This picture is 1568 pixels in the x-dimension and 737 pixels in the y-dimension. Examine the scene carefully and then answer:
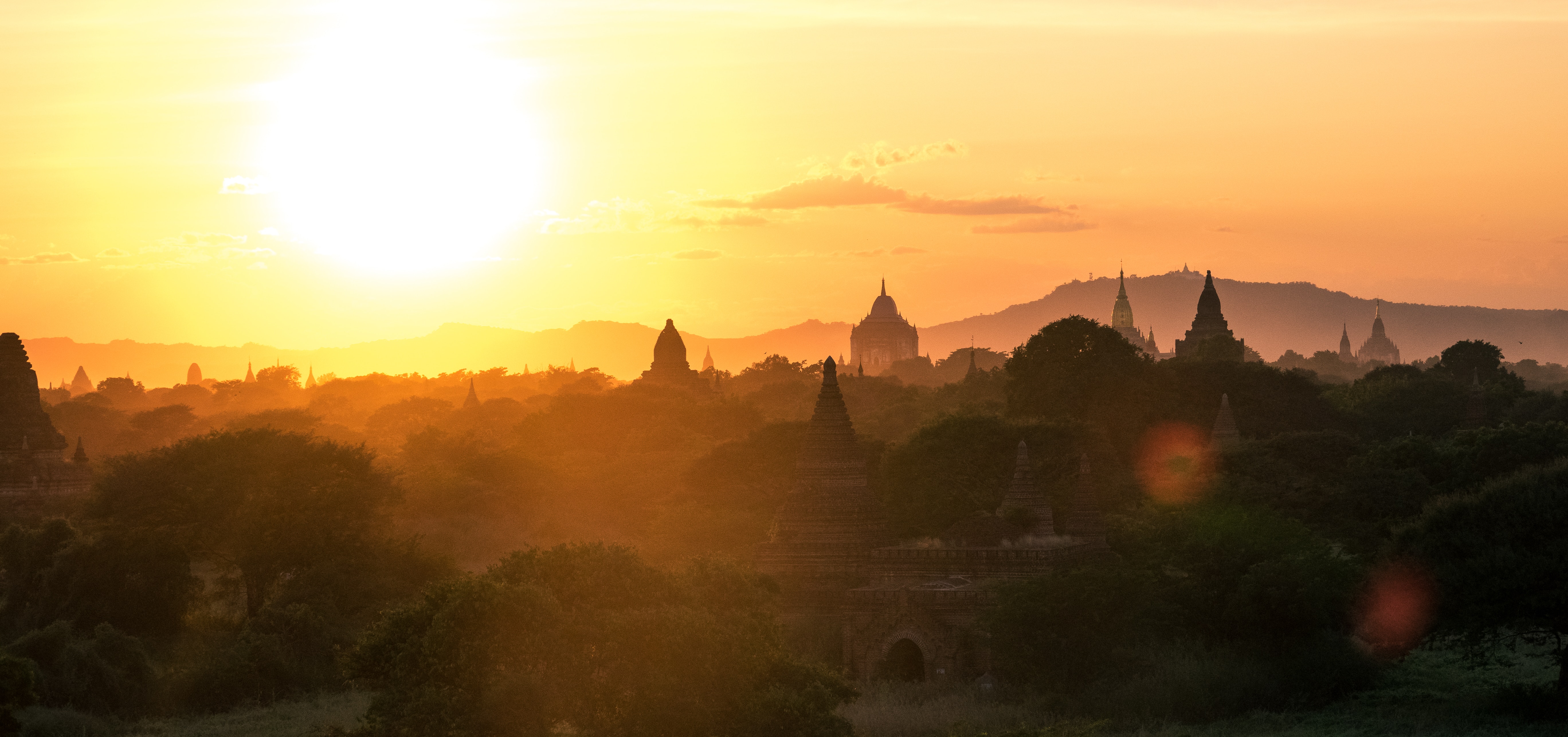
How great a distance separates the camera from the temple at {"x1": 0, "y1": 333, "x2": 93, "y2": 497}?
209 ft

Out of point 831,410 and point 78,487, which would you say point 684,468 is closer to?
point 78,487

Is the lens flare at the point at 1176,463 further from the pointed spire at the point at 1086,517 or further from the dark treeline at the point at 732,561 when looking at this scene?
the pointed spire at the point at 1086,517

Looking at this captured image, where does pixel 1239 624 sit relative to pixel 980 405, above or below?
below

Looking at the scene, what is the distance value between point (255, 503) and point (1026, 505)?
21.7 metres

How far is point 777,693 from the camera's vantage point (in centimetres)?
2973

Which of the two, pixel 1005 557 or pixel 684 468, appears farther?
pixel 684 468

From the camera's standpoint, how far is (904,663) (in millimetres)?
40906

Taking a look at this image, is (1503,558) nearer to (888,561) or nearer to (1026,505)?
(1026,505)

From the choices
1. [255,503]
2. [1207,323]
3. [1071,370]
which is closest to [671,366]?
[1207,323]

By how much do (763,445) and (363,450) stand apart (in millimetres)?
25603

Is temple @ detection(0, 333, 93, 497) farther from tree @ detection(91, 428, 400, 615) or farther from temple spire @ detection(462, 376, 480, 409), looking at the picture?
temple spire @ detection(462, 376, 480, 409)

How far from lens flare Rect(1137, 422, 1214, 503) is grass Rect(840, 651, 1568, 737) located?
1314 cm

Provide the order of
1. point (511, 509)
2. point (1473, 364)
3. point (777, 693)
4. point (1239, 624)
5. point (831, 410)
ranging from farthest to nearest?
point (1473, 364)
point (511, 509)
point (831, 410)
point (1239, 624)
point (777, 693)

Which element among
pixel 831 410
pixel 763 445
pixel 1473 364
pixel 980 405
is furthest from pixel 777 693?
pixel 1473 364
